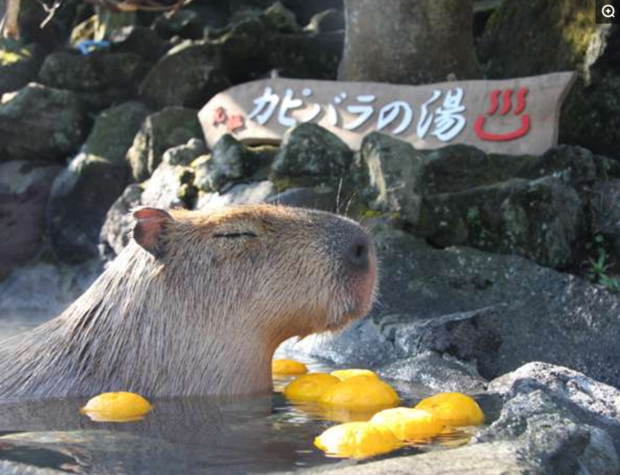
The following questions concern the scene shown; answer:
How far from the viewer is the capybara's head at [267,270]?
13.0 feet

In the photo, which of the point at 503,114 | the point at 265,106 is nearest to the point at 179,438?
the point at 503,114

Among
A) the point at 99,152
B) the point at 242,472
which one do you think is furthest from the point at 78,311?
the point at 99,152

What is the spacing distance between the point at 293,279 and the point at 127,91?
25.4 ft

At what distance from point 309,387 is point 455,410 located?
0.72 meters

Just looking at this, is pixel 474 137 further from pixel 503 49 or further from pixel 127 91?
pixel 127 91

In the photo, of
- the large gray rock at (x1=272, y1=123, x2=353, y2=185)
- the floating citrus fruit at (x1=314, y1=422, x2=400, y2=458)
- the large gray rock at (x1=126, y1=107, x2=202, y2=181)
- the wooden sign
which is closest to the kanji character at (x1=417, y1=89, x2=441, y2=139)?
the wooden sign

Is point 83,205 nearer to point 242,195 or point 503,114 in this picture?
point 242,195

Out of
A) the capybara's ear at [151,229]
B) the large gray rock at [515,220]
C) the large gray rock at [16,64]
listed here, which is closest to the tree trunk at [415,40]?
the large gray rock at [515,220]

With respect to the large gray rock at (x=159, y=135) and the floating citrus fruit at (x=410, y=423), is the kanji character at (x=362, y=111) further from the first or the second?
the floating citrus fruit at (x=410, y=423)

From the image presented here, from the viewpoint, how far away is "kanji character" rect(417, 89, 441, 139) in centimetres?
804

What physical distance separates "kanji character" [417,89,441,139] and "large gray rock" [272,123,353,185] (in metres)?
0.66

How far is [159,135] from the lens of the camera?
377 inches

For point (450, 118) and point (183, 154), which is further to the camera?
point (183, 154)

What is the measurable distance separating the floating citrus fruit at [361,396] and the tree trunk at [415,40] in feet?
18.0
